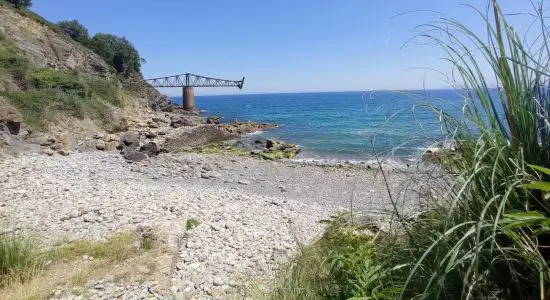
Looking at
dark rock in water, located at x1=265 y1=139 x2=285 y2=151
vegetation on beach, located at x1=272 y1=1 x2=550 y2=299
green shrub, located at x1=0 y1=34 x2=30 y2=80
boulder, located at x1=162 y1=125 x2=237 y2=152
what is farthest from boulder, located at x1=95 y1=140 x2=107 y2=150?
vegetation on beach, located at x1=272 y1=1 x2=550 y2=299

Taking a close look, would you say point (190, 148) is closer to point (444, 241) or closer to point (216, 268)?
point (216, 268)

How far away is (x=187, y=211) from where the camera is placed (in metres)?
7.75

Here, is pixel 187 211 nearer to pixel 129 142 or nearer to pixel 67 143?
pixel 67 143

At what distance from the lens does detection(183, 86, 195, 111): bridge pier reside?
179ft

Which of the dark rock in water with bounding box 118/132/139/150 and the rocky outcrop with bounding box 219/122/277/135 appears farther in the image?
the rocky outcrop with bounding box 219/122/277/135

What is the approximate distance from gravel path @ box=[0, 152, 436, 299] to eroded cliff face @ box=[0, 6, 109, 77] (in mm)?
18305

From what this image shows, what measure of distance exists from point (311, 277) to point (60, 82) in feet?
80.8

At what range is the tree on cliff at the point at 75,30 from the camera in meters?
47.2

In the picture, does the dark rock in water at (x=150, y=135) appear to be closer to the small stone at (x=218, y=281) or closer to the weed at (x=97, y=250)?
the weed at (x=97, y=250)

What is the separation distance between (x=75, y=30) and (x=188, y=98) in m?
16.6

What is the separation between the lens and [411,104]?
191 centimetres

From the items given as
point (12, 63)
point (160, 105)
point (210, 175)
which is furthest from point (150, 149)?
point (160, 105)

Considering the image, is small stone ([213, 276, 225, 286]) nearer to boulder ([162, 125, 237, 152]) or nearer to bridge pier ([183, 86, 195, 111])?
boulder ([162, 125, 237, 152])

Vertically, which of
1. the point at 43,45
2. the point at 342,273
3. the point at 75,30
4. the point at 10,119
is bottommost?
the point at 342,273
